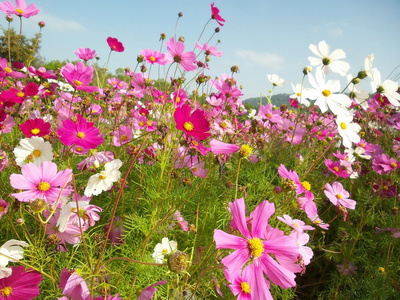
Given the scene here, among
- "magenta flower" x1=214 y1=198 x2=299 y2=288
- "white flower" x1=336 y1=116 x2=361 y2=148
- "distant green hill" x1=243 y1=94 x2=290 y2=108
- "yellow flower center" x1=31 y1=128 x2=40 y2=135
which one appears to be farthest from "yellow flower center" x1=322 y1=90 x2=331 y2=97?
"yellow flower center" x1=31 y1=128 x2=40 y2=135

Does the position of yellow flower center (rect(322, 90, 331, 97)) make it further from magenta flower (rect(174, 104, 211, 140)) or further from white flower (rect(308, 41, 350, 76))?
magenta flower (rect(174, 104, 211, 140))

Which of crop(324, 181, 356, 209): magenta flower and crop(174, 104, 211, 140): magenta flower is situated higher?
crop(174, 104, 211, 140): magenta flower

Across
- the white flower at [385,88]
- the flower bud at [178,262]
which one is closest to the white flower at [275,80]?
the white flower at [385,88]

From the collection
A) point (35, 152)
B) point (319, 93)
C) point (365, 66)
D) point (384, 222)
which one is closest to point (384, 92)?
point (365, 66)

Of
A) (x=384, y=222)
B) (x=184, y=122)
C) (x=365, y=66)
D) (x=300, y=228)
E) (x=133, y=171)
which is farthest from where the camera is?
(x=384, y=222)

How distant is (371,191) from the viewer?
171 centimetres

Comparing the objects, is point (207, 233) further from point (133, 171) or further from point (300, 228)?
point (133, 171)

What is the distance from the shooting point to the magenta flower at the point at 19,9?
118cm

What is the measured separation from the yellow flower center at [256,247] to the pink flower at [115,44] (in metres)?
1.07

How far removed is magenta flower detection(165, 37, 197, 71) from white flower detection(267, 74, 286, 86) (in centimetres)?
107

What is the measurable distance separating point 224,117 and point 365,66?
0.70 meters

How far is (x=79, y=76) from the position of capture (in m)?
0.95

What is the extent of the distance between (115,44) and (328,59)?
0.95m

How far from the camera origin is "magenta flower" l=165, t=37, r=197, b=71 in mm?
1103
